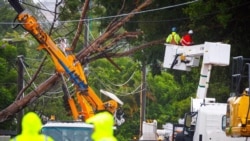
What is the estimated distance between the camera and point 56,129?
1471 centimetres

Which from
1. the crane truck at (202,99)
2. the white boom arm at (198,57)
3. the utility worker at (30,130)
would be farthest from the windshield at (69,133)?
the utility worker at (30,130)

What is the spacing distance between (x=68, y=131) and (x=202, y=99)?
21.3ft

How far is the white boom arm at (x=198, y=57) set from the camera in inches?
788

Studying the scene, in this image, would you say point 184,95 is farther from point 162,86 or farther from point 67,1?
point 67,1

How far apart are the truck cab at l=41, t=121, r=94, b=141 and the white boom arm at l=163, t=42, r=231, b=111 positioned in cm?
585

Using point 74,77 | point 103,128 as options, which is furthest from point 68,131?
point 103,128

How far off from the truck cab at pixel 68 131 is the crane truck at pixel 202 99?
2133 millimetres

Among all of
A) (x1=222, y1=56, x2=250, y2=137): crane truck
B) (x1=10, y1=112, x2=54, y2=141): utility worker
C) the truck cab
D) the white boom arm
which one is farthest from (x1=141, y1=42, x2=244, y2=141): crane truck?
(x1=10, y1=112, x2=54, y2=141): utility worker

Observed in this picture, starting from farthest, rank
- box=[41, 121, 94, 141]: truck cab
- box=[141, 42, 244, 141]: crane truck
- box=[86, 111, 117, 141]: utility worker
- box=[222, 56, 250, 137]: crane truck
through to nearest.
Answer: box=[141, 42, 244, 141]: crane truck, box=[222, 56, 250, 137]: crane truck, box=[41, 121, 94, 141]: truck cab, box=[86, 111, 117, 141]: utility worker

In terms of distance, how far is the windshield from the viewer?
A: 13905mm

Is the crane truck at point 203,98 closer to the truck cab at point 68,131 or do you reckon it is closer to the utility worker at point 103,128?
the truck cab at point 68,131

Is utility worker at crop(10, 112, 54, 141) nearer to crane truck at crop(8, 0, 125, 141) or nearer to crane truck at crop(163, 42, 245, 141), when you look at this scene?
crane truck at crop(163, 42, 245, 141)

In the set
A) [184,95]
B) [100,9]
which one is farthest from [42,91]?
[184,95]

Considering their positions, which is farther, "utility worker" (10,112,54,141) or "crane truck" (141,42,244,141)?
"crane truck" (141,42,244,141)
